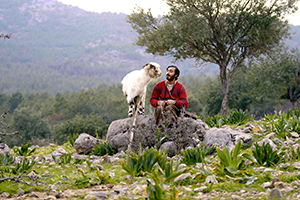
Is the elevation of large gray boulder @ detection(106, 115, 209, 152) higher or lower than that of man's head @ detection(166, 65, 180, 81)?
lower

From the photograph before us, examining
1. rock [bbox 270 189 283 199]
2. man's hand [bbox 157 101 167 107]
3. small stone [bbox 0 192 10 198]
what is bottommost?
small stone [bbox 0 192 10 198]

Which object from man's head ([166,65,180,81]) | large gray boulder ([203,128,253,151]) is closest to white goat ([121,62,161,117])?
man's head ([166,65,180,81])

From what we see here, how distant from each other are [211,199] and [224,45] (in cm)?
1601

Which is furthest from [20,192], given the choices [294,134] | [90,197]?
[294,134]

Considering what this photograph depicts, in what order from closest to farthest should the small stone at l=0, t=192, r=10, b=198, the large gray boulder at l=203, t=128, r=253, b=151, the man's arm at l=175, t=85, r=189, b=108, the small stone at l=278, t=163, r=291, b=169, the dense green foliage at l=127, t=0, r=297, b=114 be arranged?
the small stone at l=0, t=192, r=10, b=198 → the small stone at l=278, t=163, r=291, b=169 → the large gray boulder at l=203, t=128, r=253, b=151 → the man's arm at l=175, t=85, r=189, b=108 → the dense green foliage at l=127, t=0, r=297, b=114

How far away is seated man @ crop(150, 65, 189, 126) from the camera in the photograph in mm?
7070

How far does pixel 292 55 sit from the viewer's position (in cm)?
2914

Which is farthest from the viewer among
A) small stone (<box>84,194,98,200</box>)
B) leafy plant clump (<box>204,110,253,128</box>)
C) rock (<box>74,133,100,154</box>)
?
leafy plant clump (<box>204,110,253,128</box>)

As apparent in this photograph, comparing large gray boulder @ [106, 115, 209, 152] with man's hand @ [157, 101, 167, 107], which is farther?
man's hand @ [157, 101, 167, 107]

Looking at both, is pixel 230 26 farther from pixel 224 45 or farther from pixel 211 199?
pixel 211 199

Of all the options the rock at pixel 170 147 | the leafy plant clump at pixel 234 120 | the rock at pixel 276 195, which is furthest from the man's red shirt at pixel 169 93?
the rock at pixel 276 195

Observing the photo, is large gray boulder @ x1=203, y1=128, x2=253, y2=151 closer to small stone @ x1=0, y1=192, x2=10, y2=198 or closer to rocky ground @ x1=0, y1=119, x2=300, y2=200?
rocky ground @ x1=0, y1=119, x2=300, y2=200

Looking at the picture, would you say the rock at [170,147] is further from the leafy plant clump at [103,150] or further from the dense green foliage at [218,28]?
the dense green foliage at [218,28]

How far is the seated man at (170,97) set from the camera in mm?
7070
